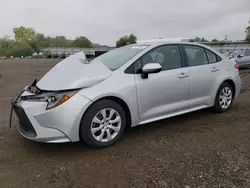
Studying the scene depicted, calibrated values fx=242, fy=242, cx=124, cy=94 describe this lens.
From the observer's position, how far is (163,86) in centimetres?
386

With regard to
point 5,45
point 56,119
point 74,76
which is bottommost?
point 56,119

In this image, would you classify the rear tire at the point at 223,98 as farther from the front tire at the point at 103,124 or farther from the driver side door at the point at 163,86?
the front tire at the point at 103,124

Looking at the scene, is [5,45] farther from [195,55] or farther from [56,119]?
[56,119]

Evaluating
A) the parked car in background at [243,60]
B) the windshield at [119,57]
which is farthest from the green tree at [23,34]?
the windshield at [119,57]

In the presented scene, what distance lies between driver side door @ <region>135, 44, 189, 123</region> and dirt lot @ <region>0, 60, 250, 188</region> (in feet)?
1.27

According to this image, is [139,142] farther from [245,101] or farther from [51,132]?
[245,101]

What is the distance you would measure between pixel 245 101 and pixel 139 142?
11.9 ft

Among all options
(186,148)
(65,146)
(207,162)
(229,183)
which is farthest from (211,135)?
(65,146)

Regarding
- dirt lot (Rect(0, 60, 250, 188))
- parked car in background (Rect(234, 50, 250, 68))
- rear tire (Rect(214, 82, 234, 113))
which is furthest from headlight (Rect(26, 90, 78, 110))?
parked car in background (Rect(234, 50, 250, 68))

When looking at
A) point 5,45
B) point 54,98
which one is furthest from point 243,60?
point 5,45

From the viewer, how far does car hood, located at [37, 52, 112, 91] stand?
3242mm

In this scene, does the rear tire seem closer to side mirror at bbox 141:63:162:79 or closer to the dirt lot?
the dirt lot

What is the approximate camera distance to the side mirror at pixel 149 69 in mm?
3600

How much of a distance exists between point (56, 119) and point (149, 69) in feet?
4.95
